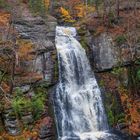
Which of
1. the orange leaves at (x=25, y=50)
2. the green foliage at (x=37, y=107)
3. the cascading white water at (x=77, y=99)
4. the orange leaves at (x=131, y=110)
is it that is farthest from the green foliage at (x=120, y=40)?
the green foliage at (x=37, y=107)

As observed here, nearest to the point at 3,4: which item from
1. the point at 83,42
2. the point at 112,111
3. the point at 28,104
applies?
the point at 83,42

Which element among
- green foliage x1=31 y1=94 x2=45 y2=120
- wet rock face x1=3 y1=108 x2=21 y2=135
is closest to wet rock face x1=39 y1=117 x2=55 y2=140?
green foliage x1=31 y1=94 x2=45 y2=120

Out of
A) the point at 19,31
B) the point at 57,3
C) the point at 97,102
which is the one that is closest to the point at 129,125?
the point at 97,102

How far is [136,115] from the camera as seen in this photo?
31719mm

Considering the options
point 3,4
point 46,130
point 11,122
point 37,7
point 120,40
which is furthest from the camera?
point 37,7

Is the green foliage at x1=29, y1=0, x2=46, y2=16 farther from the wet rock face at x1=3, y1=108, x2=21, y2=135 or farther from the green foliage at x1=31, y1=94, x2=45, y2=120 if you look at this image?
the wet rock face at x1=3, y1=108, x2=21, y2=135

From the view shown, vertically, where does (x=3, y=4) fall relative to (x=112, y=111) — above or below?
above

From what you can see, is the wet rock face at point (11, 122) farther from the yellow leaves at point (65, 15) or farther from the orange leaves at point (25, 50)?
the yellow leaves at point (65, 15)

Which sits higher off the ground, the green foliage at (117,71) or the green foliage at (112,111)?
the green foliage at (117,71)

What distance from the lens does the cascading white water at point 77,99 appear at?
30500mm

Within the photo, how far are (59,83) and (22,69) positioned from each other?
3.48 meters

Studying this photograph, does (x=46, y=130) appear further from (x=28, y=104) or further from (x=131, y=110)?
(x=131, y=110)

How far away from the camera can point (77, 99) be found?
106ft

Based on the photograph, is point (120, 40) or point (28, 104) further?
point (120, 40)
